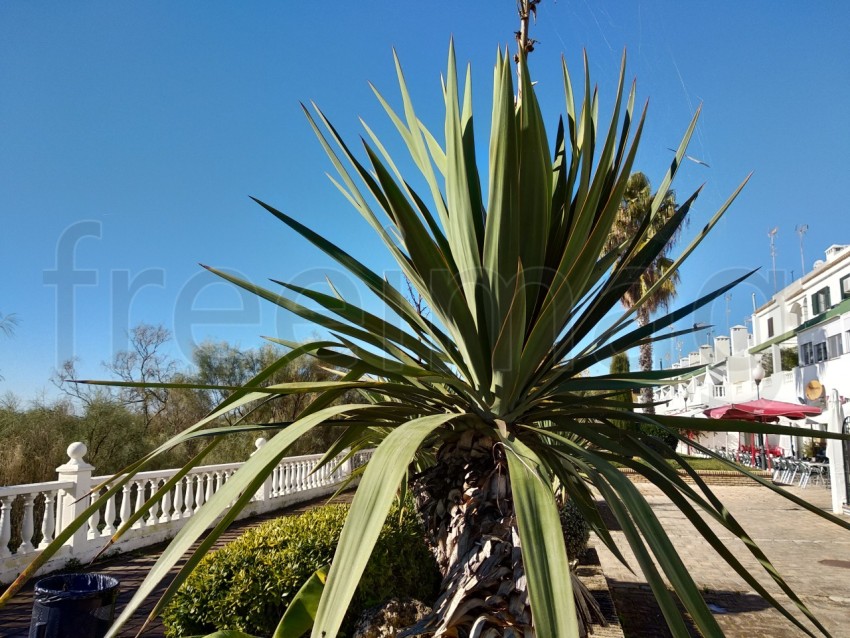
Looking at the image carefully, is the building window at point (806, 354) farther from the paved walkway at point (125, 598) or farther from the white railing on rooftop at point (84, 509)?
the paved walkway at point (125, 598)

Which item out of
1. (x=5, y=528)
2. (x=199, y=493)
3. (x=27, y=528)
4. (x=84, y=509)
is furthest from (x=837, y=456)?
(x=5, y=528)

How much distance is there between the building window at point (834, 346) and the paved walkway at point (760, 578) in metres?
11.4

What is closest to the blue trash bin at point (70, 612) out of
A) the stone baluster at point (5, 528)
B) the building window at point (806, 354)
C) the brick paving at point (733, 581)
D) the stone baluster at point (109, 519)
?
the brick paving at point (733, 581)

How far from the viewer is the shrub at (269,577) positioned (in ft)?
11.5

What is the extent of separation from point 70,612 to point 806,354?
99.2ft

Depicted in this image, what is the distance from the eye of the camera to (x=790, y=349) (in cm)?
3241

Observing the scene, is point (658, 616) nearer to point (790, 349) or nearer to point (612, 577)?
point (612, 577)

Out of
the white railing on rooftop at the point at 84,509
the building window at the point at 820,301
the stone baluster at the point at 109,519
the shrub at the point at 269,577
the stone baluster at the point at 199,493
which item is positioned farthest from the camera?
the building window at the point at 820,301

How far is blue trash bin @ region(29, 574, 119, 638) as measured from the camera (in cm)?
332

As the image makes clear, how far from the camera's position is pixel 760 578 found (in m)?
7.52

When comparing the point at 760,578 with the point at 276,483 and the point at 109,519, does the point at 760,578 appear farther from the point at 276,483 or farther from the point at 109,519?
the point at 276,483

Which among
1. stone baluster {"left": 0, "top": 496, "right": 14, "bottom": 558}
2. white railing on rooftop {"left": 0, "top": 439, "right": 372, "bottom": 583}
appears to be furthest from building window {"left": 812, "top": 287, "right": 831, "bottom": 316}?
stone baluster {"left": 0, "top": 496, "right": 14, "bottom": 558}

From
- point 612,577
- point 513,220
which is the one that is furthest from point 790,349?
point 513,220

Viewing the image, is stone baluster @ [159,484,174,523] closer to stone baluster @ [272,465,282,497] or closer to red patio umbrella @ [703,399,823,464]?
stone baluster @ [272,465,282,497]
